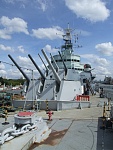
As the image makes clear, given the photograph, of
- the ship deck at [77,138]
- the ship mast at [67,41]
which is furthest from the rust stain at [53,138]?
the ship mast at [67,41]

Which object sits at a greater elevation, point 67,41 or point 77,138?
point 67,41

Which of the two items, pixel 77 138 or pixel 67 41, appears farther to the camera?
pixel 67 41

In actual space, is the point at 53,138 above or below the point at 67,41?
below

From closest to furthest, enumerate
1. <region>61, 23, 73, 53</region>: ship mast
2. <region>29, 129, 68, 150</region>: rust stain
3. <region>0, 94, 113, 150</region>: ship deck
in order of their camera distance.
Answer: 1. <region>0, 94, 113, 150</region>: ship deck
2. <region>29, 129, 68, 150</region>: rust stain
3. <region>61, 23, 73, 53</region>: ship mast

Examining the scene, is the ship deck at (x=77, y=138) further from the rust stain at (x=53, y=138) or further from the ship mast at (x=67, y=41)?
the ship mast at (x=67, y=41)

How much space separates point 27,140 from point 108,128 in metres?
3.68

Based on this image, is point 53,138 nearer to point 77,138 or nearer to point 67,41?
point 77,138

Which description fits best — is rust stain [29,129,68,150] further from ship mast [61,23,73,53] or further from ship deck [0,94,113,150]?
ship mast [61,23,73,53]

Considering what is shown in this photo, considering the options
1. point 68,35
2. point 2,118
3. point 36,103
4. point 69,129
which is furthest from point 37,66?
point 68,35

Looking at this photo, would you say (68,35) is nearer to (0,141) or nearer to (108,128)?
(108,128)

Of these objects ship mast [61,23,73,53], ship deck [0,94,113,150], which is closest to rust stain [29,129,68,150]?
ship deck [0,94,113,150]

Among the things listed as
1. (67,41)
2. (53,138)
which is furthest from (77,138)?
(67,41)

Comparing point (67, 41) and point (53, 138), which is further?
point (67, 41)

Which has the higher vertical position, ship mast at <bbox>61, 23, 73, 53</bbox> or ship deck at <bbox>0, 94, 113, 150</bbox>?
ship mast at <bbox>61, 23, 73, 53</bbox>
